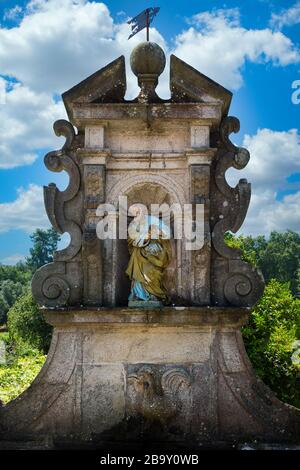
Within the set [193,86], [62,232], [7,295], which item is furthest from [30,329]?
[7,295]

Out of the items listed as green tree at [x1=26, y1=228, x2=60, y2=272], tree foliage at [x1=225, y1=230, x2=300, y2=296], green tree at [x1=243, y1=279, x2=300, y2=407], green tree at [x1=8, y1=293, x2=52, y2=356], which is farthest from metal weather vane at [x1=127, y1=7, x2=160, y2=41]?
green tree at [x1=26, y1=228, x2=60, y2=272]

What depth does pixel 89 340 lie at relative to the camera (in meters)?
6.62

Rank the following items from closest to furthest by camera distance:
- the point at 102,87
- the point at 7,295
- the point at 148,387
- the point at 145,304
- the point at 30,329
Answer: the point at 148,387
the point at 145,304
the point at 102,87
the point at 30,329
the point at 7,295

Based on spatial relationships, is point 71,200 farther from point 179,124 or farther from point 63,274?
point 179,124

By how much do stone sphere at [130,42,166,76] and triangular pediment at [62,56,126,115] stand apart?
0.64ft

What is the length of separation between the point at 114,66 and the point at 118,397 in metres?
4.25

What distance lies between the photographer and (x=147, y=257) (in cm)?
674

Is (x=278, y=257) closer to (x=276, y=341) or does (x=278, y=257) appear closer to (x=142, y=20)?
(x=276, y=341)

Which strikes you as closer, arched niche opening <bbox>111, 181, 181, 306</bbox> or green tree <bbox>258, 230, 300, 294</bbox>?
arched niche opening <bbox>111, 181, 181, 306</bbox>

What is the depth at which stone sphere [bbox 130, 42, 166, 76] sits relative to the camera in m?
7.12

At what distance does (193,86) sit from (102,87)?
3.93 ft

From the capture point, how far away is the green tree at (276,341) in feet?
41.9

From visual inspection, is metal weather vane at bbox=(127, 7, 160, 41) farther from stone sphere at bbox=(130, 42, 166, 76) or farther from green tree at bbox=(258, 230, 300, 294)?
green tree at bbox=(258, 230, 300, 294)

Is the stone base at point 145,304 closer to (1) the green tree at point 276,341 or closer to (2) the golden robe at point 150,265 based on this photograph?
(2) the golden robe at point 150,265
